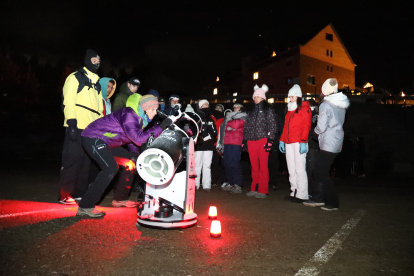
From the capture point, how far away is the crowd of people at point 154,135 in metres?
4.92

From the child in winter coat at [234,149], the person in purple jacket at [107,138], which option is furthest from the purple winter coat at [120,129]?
the child in winter coat at [234,149]

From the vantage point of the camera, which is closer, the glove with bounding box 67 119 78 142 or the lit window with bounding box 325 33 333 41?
the glove with bounding box 67 119 78 142

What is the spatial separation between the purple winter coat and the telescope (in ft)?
0.50

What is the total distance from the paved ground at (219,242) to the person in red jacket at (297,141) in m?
0.59

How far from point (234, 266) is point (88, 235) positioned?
71.6 inches

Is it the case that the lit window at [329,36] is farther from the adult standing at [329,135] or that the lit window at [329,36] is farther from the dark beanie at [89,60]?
the dark beanie at [89,60]

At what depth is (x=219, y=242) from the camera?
3.92 m

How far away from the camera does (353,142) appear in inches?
515

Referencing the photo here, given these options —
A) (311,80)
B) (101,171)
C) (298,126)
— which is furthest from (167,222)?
(311,80)

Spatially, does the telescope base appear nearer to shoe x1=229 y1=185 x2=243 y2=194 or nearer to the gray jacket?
the gray jacket

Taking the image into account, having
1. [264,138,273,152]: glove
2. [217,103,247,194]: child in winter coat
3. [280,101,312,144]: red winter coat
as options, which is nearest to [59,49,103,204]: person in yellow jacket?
[217,103,247,194]: child in winter coat

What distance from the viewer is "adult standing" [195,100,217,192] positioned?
816cm

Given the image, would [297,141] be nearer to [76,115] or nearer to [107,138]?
[107,138]

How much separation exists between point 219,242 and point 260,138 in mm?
3718
